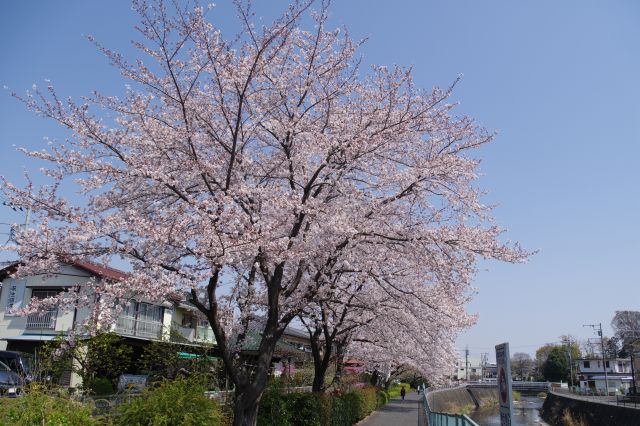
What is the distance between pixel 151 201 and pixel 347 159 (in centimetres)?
438

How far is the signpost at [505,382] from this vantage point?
18.6 ft

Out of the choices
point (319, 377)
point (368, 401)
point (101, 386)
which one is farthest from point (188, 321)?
point (319, 377)

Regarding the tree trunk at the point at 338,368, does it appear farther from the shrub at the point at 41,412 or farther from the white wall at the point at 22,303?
the shrub at the point at 41,412

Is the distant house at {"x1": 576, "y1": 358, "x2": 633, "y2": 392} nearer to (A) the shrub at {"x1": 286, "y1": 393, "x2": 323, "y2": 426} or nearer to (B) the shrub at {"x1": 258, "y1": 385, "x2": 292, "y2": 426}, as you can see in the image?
(A) the shrub at {"x1": 286, "y1": 393, "x2": 323, "y2": 426}

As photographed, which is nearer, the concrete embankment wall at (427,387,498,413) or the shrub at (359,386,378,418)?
the shrub at (359,386,378,418)

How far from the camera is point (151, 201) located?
11273mm

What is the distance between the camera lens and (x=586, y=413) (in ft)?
109

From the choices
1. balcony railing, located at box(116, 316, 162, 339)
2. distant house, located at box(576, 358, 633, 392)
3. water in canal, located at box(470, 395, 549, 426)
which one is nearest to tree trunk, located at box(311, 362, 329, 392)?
balcony railing, located at box(116, 316, 162, 339)

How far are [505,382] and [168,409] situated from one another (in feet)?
14.8

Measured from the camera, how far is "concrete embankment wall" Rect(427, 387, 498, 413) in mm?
43422

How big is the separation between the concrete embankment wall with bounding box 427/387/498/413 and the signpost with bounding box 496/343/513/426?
3637cm

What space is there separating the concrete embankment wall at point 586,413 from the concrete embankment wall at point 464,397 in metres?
5.27

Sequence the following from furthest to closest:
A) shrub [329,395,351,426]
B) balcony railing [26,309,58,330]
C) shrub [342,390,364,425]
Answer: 1. balcony railing [26,309,58,330]
2. shrub [342,390,364,425]
3. shrub [329,395,351,426]

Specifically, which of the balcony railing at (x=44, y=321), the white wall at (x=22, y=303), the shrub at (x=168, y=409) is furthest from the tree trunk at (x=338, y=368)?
the balcony railing at (x=44, y=321)
